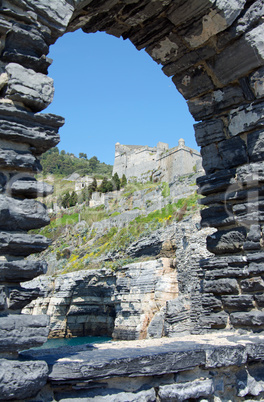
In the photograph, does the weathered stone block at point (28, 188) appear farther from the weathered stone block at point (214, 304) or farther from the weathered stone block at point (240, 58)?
the weathered stone block at point (240, 58)

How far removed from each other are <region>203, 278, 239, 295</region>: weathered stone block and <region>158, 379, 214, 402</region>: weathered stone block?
1.74 m

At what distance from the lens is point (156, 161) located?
6069cm

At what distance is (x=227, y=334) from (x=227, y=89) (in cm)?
313

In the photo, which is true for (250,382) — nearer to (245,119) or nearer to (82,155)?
(245,119)

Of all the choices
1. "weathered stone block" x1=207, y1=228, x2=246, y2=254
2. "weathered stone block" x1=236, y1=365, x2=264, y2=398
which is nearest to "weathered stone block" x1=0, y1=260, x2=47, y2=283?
"weathered stone block" x1=236, y1=365, x2=264, y2=398

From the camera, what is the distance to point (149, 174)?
5981 centimetres

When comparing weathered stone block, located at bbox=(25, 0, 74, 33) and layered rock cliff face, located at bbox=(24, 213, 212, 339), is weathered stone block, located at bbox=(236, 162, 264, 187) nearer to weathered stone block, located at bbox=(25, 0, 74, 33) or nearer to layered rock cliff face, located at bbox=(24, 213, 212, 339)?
weathered stone block, located at bbox=(25, 0, 74, 33)

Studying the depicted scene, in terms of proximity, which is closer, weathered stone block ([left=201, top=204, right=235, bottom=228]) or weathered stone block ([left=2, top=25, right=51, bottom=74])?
weathered stone block ([left=2, top=25, right=51, bottom=74])

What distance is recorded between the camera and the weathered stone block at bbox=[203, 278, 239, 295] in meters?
4.59

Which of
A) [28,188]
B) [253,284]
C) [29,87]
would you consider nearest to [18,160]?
[28,188]

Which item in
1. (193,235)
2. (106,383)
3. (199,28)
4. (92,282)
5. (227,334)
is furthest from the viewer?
(92,282)

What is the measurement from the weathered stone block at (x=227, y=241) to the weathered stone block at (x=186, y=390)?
2.01 meters

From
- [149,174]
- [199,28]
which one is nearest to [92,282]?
[199,28]

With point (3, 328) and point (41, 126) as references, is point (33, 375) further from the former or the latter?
point (41, 126)
